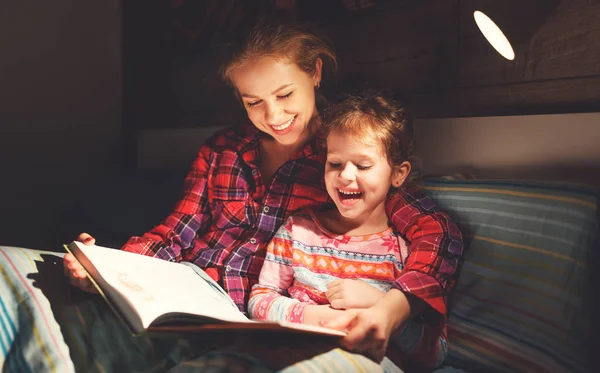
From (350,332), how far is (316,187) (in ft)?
1.55

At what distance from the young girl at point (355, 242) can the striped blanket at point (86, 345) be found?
138 mm

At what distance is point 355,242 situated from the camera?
3.40 ft

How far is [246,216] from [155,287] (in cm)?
46

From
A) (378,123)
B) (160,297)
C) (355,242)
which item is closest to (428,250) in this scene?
(355,242)

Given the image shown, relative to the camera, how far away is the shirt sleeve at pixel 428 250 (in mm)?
911

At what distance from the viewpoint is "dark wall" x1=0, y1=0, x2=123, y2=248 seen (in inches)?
83.4

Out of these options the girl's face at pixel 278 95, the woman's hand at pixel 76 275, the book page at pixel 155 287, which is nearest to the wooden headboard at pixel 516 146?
the girl's face at pixel 278 95

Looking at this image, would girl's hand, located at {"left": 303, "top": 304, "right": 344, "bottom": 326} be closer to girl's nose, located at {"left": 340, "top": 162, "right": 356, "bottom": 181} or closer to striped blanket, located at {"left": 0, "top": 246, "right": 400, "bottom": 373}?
striped blanket, located at {"left": 0, "top": 246, "right": 400, "bottom": 373}

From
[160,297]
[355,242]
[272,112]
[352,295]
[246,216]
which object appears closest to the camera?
[160,297]

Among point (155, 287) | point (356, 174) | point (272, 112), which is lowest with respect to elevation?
point (155, 287)

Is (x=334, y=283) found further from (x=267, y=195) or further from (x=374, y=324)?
(x=267, y=195)

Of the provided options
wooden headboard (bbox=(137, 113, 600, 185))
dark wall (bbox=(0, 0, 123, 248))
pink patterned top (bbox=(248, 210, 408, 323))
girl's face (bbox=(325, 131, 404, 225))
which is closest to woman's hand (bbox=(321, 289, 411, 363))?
pink patterned top (bbox=(248, 210, 408, 323))

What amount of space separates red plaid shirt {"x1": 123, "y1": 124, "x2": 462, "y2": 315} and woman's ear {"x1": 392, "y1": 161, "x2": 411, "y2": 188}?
4cm

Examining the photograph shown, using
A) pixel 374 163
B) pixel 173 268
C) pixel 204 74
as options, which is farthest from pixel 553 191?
pixel 204 74
